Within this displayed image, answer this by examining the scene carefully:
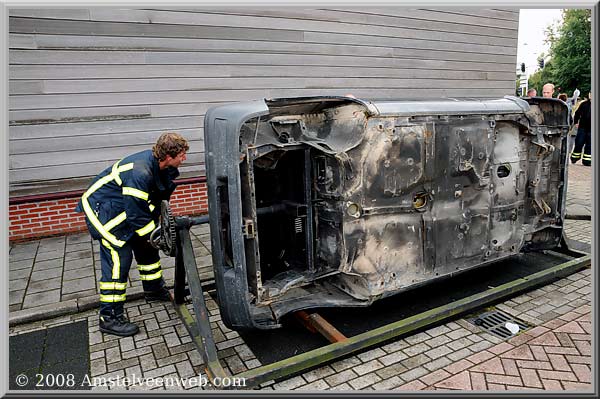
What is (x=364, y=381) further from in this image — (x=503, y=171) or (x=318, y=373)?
(x=503, y=171)

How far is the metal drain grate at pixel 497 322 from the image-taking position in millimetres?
4005

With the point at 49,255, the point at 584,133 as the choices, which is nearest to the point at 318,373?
the point at 49,255

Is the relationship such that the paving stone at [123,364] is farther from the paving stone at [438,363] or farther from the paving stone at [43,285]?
the paving stone at [438,363]

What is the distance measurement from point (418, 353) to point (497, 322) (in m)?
1.06

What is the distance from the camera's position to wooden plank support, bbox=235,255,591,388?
3.13 metres

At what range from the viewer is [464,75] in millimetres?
10227

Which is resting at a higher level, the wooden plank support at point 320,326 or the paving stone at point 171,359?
the wooden plank support at point 320,326

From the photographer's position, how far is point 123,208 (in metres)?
3.91

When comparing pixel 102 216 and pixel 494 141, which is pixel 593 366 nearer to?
pixel 494 141

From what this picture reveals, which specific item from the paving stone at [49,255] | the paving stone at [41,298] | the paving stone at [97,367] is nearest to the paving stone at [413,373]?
the paving stone at [97,367]

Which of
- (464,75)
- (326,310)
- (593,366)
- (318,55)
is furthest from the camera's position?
(464,75)

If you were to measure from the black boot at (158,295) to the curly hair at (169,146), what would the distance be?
1.65 m

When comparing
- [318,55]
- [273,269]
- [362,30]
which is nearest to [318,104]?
[273,269]

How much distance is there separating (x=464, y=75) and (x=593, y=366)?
824cm
